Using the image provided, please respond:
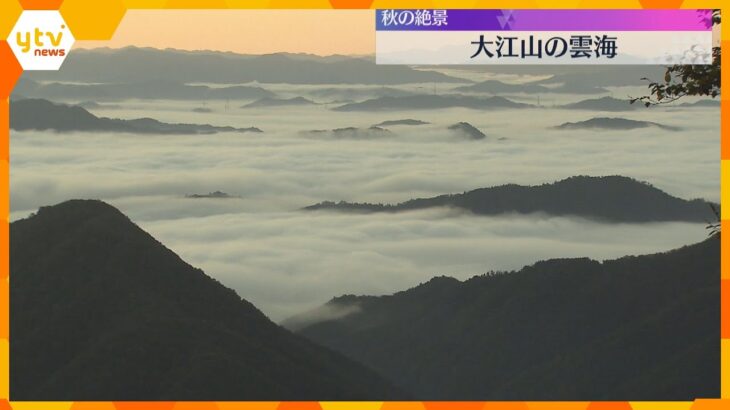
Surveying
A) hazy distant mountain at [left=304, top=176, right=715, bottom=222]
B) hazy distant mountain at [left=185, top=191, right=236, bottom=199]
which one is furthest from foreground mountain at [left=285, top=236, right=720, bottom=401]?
hazy distant mountain at [left=304, top=176, right=715, bottom=222]

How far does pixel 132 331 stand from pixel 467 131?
77.4 ft

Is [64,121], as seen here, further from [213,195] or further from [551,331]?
[551,331]

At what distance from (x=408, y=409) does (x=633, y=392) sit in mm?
12315

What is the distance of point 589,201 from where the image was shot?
217 feet

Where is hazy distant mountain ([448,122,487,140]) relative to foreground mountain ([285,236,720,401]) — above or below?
above

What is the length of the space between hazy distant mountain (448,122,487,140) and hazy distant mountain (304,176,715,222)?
5677 millimetres

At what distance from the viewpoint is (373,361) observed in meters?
40.5

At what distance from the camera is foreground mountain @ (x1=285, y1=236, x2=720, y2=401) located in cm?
3578

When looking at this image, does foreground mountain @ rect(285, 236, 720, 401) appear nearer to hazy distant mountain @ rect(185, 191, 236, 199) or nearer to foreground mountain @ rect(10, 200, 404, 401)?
foreground mountain @ rect(10, 200, 404, 401)

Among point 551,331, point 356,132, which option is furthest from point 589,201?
point 551,331

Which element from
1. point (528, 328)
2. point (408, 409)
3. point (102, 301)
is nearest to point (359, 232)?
point (528, 328)

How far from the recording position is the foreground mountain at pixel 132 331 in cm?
3033

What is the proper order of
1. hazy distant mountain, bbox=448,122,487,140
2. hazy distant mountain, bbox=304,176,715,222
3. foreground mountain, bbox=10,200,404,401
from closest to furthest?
foreground mountain, bbox=10,200,404,401
hazy distant mountain, bbox=448,122,487,140
hazy distant mountain, bbox=304,176,715,222

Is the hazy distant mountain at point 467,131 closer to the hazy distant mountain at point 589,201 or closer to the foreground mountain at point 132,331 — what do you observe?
the hazy distant mountain at point 589,201
